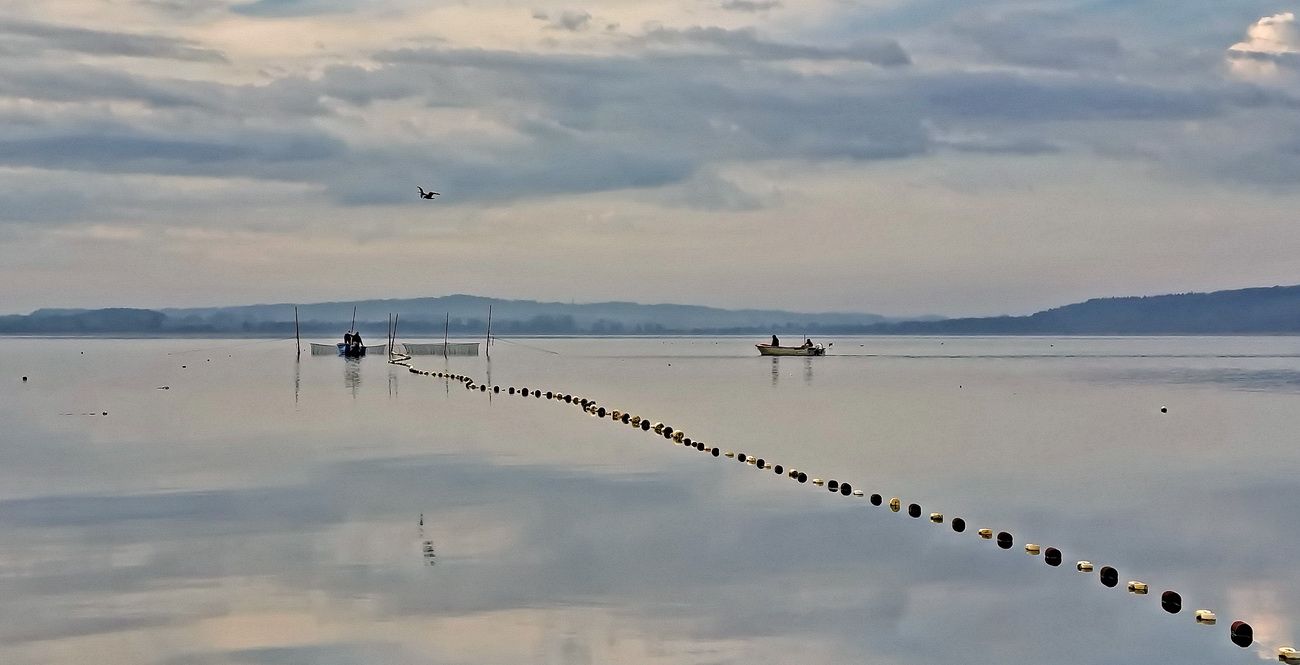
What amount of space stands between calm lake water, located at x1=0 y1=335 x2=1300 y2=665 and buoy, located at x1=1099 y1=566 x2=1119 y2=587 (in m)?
0.23

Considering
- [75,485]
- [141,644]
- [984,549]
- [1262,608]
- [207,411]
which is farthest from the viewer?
[207,411]

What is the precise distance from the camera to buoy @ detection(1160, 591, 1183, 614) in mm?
17656

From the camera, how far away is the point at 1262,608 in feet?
57.8

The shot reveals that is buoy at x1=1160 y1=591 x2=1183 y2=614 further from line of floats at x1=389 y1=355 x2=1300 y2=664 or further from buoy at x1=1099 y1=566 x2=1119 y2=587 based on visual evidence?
buoy at x1=1099 y1=566 x2=1119 y2=587

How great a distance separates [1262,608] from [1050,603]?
2.65 metres

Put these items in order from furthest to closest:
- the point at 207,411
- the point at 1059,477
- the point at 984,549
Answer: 1. the point at 207,411
2. the point at 1059,477
3. the point at 984,549

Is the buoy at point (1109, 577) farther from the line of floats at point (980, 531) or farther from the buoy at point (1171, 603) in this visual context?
the buoy at point (1171, 603)

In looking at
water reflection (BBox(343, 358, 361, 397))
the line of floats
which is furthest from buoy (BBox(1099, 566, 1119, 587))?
water reflection (BBox(343, 358, 361, 397))

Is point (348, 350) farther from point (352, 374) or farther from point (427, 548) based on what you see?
point (427, 548)

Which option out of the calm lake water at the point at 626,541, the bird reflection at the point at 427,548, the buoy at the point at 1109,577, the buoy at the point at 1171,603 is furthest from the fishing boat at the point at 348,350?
the buoy at the point at 1171,603

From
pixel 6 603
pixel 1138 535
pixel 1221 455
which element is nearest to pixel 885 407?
pixel 1221 455

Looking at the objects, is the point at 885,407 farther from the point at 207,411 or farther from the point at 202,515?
the point at 202,515

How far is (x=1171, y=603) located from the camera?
1770 cm

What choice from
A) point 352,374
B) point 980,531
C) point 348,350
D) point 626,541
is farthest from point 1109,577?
point 348,350
